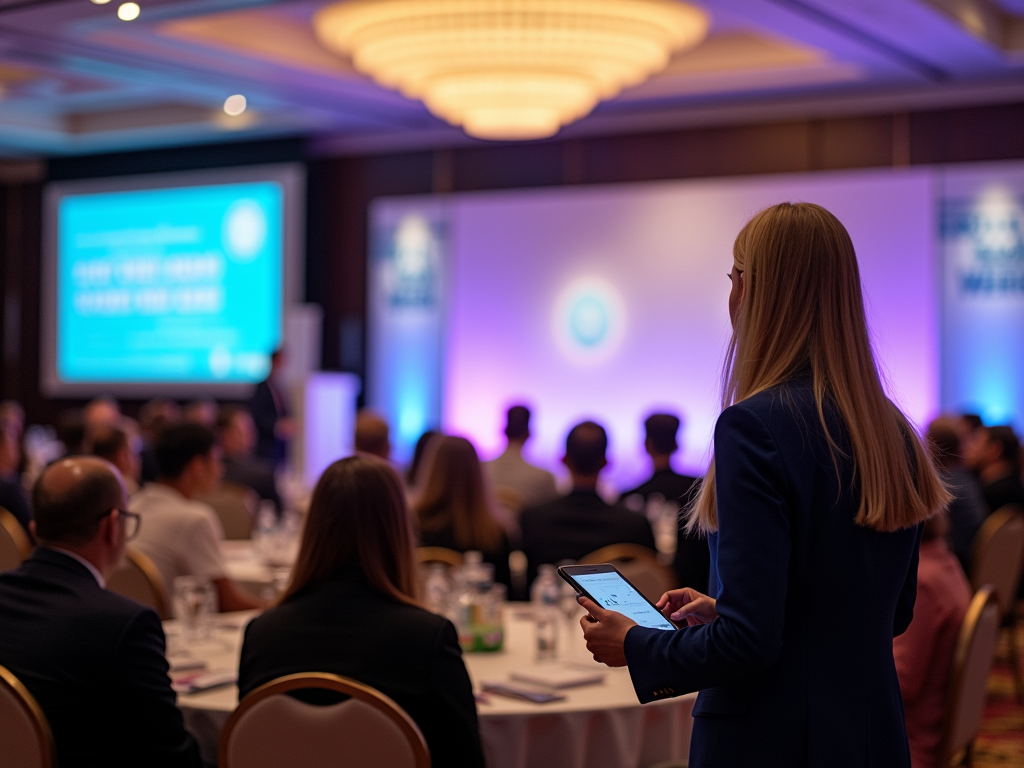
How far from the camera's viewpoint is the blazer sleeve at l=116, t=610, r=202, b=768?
2.49m

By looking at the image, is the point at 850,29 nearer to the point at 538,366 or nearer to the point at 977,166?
the point at 977,166

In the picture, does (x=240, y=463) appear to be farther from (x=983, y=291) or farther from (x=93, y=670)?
(x=983, y=291)

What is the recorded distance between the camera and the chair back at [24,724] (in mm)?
2451

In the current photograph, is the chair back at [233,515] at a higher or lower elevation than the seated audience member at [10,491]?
lower

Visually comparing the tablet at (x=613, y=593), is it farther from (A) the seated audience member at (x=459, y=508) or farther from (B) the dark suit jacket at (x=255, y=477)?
(B) the dark suit jacket at (x=255, y=477)

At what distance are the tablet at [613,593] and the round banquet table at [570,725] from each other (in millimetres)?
1112

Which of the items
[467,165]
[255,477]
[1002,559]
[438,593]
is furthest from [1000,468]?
[467,165]

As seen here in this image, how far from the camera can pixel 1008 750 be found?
5.16 meters

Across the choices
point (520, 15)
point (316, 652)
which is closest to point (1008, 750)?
point (316, 652)

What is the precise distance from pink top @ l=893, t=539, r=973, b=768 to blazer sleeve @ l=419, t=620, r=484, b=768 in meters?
1.48

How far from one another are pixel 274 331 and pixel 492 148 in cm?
296

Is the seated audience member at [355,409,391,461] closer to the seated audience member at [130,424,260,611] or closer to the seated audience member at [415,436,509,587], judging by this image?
the seated audience member at [415,436,509,587]

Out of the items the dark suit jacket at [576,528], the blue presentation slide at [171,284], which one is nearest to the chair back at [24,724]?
the dark suit jacket at [576,528]

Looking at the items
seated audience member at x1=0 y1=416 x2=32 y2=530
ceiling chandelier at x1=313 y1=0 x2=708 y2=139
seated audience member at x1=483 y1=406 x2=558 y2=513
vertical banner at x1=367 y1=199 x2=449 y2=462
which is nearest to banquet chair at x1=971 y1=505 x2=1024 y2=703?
seated audience member at x1=483 y1=406 x2=558 y2=513
